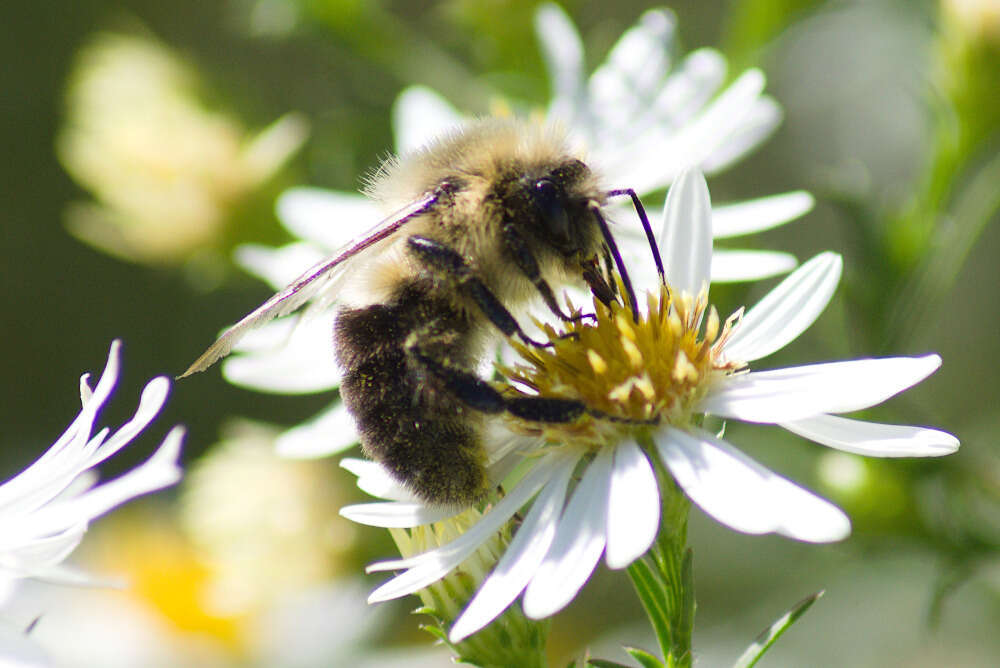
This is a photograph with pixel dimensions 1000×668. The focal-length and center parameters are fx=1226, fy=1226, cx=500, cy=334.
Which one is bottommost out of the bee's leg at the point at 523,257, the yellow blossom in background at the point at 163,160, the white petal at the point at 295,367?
the bee's leg at the point at 523,257

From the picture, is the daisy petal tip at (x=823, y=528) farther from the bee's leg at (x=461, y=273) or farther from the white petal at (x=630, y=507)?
the bee's leg at (x=461, y=273)

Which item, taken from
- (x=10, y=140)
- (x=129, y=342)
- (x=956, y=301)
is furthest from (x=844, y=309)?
(x=10, y=140)

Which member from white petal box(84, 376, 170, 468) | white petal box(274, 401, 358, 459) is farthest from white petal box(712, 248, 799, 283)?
white petal box(84, 376, 170, 468)

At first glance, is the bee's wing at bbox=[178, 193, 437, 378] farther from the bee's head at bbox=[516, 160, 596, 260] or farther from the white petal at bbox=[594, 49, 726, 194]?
the white petal at bbox=[594, 49, 726, 194]

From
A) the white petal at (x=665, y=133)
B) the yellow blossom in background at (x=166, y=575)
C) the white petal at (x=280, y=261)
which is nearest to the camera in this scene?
the white petal at (x=665, y=133)

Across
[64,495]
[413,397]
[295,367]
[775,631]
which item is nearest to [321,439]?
[295,367]

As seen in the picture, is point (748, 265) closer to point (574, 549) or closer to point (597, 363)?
point (597, 363)

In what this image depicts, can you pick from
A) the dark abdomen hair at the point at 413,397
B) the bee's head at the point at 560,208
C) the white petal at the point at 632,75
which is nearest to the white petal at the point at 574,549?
the dark abdomen hair at the point at 413,397
